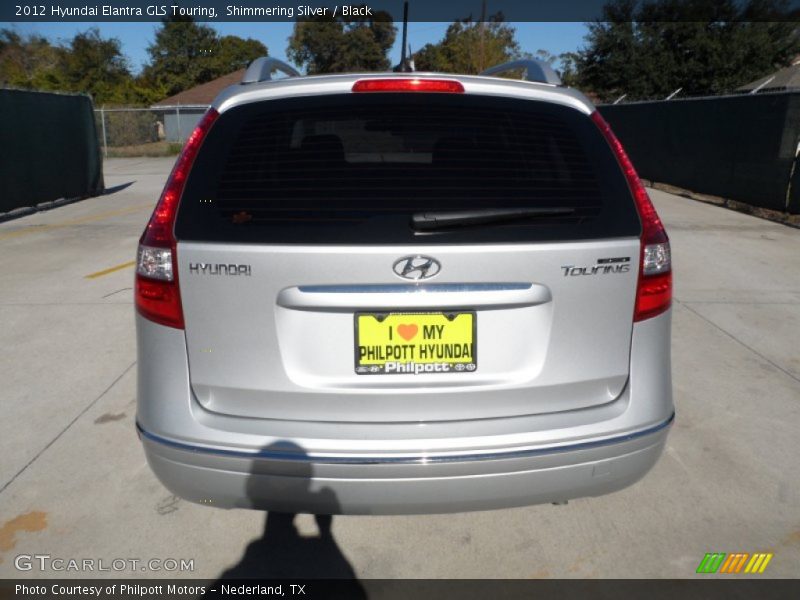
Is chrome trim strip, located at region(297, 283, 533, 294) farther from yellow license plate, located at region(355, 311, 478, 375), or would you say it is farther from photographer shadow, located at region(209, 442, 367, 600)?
photographer shadow, located at region(209, 442, 367, 600)

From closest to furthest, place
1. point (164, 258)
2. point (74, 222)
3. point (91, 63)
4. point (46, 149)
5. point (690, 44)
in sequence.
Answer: point (164, 258) → point (74, 222) → point (46, 149) → point (690, 44) → point (91, 63)

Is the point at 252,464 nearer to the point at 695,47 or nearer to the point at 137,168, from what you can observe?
the point at 137,168

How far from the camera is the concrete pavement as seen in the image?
8.69 feet

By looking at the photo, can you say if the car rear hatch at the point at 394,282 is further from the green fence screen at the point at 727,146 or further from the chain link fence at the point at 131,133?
the chain link fence at the point at 131,133

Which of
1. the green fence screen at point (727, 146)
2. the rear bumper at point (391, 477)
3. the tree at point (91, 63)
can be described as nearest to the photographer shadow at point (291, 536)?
the rear bumper at point (391, 477)

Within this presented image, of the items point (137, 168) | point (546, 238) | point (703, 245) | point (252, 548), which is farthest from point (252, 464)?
point (137, 168)

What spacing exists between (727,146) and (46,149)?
13.6 m

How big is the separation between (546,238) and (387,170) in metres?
0.57

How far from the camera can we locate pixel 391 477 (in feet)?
6.91

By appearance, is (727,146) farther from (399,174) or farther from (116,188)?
(116,188)

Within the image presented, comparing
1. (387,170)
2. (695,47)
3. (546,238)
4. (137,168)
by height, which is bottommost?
(137,168)

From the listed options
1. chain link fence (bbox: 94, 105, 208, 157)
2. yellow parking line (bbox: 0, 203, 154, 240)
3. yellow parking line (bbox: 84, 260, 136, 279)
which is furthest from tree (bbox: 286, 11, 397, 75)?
yellow parking line (bbox: 84, 260, 136, 279)

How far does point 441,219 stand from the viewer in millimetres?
2100

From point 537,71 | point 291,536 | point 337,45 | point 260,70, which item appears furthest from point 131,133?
point 337,45
